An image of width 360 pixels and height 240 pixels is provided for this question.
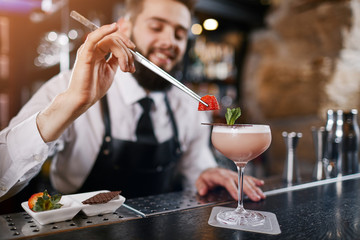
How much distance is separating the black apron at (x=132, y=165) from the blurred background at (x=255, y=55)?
62 cm

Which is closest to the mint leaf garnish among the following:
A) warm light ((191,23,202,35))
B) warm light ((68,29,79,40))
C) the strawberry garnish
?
the strawberry garnish

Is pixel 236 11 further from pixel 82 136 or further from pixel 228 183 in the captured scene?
pixel 228 183

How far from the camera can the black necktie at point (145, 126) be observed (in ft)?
6.86

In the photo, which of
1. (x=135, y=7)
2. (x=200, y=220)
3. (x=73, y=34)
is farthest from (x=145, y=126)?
(x=73, y=34)

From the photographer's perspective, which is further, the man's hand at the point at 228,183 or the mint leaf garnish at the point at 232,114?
the man's hand at the point at 228,183

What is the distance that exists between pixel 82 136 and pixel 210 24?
319cm

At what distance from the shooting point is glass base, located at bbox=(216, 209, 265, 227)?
3.19 ft

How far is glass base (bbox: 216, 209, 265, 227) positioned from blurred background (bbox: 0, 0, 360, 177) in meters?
1.52

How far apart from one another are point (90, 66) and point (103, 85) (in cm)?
11

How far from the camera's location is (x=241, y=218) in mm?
1013

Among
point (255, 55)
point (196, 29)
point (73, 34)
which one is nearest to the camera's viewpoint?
point (73, 34)

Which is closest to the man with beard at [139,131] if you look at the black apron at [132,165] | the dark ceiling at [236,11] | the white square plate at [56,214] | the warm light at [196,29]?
the black apron at [132,165]

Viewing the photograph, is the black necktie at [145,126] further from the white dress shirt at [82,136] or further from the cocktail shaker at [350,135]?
the cocktail shaker at [350,135]

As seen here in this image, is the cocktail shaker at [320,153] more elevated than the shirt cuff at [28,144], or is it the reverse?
the shirt cuff at [28,144]
